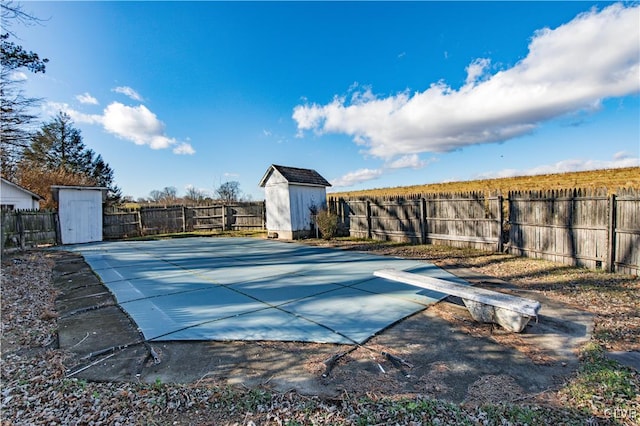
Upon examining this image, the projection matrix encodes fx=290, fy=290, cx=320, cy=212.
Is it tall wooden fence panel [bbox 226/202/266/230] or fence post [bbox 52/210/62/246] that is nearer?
fence post [bbox 52/210/62/246]

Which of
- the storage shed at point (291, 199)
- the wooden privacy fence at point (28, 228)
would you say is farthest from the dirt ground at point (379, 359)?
the wooden privacy fence at point (28, 228)

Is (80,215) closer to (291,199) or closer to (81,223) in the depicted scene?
(81,223)

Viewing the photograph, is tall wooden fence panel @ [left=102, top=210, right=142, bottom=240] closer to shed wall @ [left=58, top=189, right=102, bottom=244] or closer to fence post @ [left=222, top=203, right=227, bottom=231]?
shed wall @ [left=58, top=189, right=102, bottom=244]

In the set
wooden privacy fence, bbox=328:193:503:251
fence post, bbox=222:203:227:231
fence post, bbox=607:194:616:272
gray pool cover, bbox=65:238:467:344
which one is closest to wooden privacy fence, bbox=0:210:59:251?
gray pool cover, bbox=65:238:467:344

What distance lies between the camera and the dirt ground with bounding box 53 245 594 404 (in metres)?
2.56

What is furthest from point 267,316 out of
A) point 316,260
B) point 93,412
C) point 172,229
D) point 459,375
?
point 172,229

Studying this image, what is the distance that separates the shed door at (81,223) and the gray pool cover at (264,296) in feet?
19.9

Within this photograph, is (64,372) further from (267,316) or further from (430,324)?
(430,324)

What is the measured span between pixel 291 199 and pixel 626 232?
1087 centimetres

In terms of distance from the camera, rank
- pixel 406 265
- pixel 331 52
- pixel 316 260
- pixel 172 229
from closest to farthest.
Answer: pixel 406 265 < pixel 316 260 < pixel 331 52 < pixel 172 229

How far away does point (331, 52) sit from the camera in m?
11.6

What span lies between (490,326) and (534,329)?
0.52 metres

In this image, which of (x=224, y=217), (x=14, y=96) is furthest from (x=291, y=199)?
(x=14, y=96)

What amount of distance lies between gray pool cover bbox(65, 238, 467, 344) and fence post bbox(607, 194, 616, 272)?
3260mm
